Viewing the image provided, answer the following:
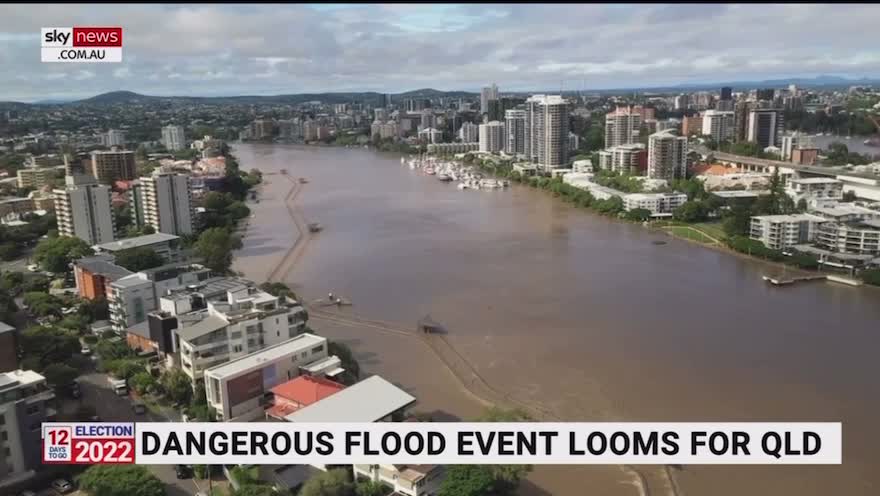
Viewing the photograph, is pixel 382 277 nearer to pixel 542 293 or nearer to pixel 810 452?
pixel 542 293

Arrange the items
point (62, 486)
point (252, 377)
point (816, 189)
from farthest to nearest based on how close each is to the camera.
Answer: point (816, 189) → point (252, 377) → point (62, 486)

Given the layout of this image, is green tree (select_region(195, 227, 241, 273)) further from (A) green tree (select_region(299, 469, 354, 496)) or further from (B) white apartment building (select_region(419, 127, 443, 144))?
(B) white apartment building (select_region(419, 127, 443, 144))

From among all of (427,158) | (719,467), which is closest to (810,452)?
(719,467)

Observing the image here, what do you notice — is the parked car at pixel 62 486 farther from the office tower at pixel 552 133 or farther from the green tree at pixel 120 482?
the office tower at pixel 552 133

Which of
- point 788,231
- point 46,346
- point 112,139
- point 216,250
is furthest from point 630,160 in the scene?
point 112,139

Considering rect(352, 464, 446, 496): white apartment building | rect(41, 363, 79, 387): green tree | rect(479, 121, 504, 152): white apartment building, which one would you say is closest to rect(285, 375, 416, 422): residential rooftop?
rect(352, 464, 446, 496): white apartment building

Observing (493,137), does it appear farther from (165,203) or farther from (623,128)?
(165,203)
